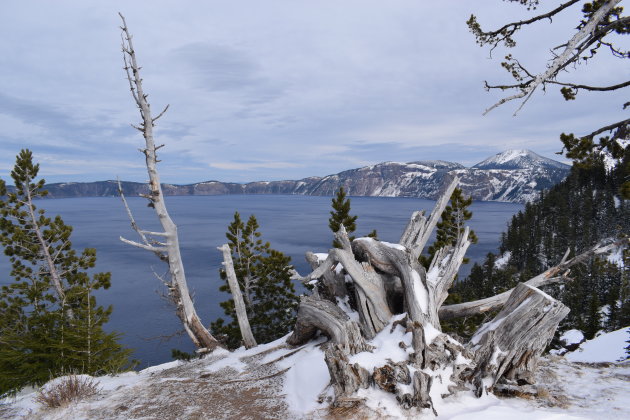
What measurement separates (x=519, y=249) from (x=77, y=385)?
9490 cm

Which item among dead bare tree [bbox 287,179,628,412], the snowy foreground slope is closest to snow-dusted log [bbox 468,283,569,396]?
dead bare tree [bbox 287,179,628,412]

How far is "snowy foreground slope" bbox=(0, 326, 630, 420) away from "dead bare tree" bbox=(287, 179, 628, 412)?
0.22 metres

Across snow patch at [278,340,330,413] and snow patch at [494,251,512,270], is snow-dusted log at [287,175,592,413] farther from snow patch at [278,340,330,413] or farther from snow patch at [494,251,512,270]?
snow patch at [494,251,512,270]

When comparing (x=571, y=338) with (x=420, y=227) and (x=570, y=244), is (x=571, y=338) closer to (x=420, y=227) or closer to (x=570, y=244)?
(x=420, y=227)

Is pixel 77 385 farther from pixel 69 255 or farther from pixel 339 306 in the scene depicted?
pixel 69 255

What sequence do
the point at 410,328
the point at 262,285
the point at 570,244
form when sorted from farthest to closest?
1. the point at 570,244
2. the point at 262,285
3. the point at 410,328

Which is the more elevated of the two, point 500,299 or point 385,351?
point 500,299

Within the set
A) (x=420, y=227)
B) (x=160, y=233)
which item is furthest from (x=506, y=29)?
(x=160, y=233)

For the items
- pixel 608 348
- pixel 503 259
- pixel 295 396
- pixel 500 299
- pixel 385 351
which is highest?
pixel 500 299

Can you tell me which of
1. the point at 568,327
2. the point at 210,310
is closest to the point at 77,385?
the point at 210,310

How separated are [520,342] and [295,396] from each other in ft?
13.3

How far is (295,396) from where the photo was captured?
6.14 meters

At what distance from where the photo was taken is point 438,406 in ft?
17.5

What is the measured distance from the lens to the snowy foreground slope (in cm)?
523
